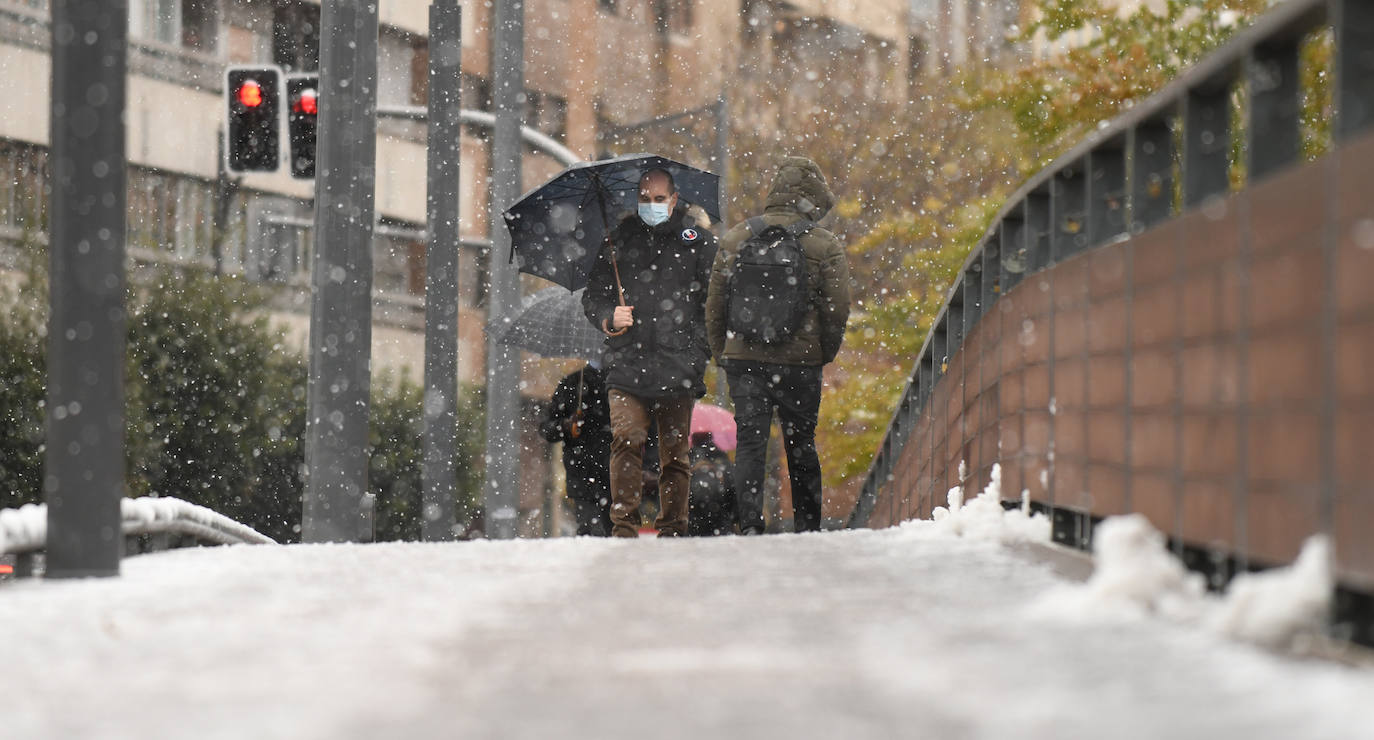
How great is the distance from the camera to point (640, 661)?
3527 millimetres

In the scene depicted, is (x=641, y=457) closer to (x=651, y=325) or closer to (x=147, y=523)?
(x=651, y=325)

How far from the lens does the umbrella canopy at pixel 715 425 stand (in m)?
11.8

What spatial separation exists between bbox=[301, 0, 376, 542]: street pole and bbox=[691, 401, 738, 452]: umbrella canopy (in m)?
2.74

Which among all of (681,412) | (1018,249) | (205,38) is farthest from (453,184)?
(205,38)

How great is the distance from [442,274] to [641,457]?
4125 mm

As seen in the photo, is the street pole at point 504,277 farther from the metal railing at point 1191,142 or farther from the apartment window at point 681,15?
the apartment window at point 681,15

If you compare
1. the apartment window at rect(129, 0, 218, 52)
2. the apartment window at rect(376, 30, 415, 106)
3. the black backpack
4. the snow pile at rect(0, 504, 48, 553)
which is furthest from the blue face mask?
the apartment window at rect(376, 30, 415, 106)

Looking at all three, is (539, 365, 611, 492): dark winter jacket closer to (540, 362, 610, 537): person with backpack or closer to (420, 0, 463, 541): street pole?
(540, 362, 610, 537): person with backpack

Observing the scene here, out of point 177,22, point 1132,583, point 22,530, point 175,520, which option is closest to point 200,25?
point 177,22

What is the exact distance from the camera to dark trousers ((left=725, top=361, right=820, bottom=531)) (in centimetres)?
888

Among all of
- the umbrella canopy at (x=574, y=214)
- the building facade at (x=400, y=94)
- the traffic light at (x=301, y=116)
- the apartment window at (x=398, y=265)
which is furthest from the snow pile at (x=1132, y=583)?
the apartment window at (x=398, y=265)

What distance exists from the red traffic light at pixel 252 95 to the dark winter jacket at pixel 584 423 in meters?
2.86

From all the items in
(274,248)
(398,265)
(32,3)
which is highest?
(32,3)

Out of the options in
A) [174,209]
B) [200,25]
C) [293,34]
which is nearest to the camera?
[174,209]
